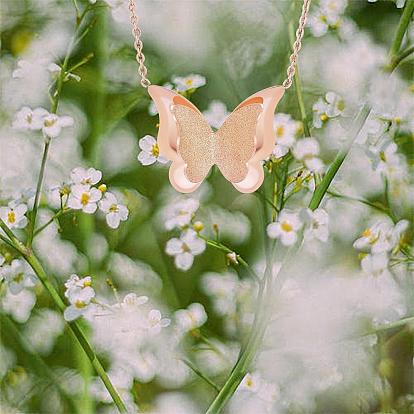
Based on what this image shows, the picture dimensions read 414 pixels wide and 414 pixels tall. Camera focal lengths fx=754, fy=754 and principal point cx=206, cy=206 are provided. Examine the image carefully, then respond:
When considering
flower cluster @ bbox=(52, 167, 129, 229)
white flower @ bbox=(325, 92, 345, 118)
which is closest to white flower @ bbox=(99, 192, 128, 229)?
flower cluster @ bbox=(52, 167, 129, 229)

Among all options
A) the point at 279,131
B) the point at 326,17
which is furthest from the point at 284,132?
the point at 326,17

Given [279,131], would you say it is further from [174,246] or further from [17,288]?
[17,288]

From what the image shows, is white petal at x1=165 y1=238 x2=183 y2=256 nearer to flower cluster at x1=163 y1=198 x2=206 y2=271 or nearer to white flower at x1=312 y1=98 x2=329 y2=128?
flower cluster at x1=163 y1=198 x2=206 y2=271

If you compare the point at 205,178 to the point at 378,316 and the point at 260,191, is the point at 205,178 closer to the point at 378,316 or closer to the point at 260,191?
the point at 260,191

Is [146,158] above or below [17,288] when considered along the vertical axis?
above

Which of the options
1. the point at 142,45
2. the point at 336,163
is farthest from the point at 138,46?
the point at 336,163

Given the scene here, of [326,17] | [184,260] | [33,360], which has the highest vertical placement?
[326,17]
